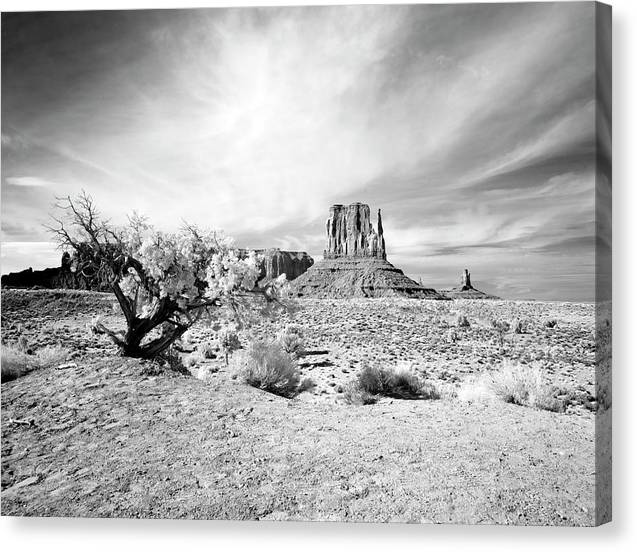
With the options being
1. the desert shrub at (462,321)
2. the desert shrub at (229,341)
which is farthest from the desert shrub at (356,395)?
the desert shrub at (462,321)

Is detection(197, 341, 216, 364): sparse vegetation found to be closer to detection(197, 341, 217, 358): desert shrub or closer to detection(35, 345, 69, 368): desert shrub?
detection(197, 341, 217, 358): desert shrub

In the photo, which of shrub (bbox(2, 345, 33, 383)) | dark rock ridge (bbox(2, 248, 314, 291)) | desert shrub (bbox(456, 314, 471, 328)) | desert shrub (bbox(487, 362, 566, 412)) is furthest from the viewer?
desert shrub (bbox(456, 314, 471, 328))

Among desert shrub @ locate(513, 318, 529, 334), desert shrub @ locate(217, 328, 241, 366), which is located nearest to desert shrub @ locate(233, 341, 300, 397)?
desert shrub @ locate(217, 328, 241, 366)

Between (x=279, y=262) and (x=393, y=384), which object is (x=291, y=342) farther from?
(x=393, y=384)

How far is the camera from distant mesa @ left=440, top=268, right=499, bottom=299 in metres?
4.98

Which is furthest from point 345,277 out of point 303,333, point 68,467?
point 68,467

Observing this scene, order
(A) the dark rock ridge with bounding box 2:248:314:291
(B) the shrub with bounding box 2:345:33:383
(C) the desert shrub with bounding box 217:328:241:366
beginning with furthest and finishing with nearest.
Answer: (C) the desert shrub with bounding box 217:328:241:366, (A) the dark rock ridge with bounding box 2:248:314:291, (B) the shrub with bounding box 2:345:33:383

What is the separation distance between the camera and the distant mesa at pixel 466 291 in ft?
16.4

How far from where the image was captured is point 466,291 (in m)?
5.58

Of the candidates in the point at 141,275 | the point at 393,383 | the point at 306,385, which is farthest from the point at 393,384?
the point at 141,275

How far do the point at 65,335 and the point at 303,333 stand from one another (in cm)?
311

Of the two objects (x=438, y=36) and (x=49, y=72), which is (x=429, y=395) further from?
(x=49, y=72)

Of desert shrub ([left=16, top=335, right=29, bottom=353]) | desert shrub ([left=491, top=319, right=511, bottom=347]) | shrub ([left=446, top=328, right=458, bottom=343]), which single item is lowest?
desert shrub ([left=16, top=335, right=29, bottom=353])

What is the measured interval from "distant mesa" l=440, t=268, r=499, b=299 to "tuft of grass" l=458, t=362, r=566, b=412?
908mm
